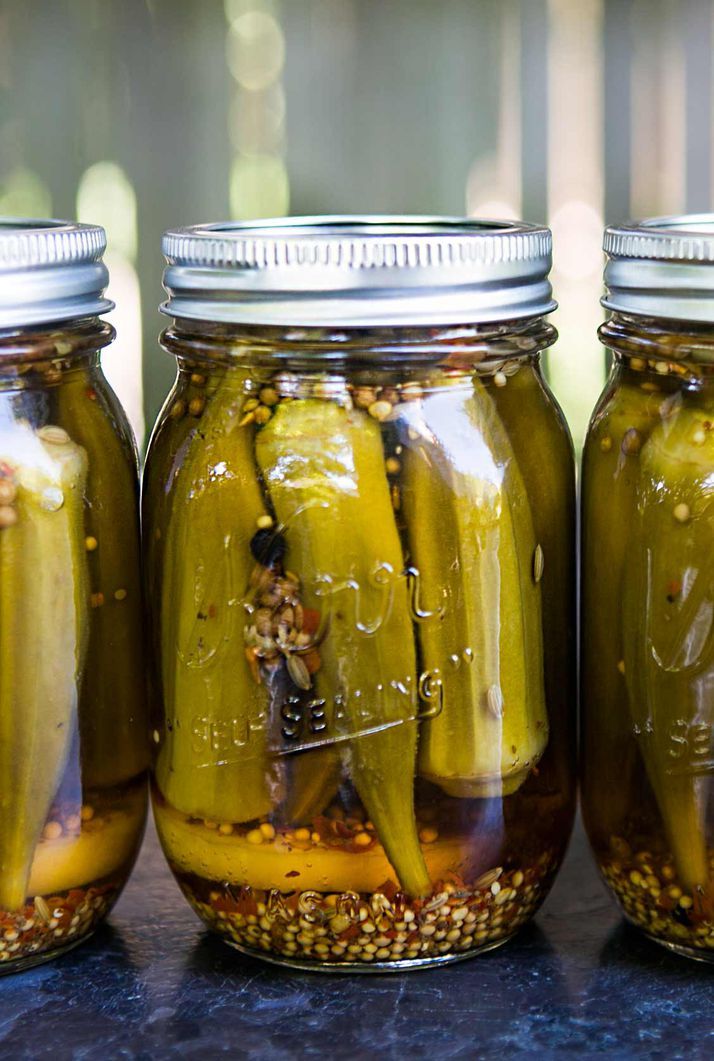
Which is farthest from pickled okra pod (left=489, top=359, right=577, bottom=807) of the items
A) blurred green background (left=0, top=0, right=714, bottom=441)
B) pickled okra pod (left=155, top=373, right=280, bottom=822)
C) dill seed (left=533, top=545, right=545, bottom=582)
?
blurred green background (left=0, top=0, right=714, bottom=441)

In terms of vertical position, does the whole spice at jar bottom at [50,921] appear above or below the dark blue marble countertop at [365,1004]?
above

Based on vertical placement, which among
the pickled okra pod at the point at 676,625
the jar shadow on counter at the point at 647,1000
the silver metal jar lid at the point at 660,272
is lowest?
the jar shadow on counter at the point at 647,1000

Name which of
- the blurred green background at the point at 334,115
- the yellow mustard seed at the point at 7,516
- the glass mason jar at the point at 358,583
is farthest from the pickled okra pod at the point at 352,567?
the blurred green background at the point at 334,115

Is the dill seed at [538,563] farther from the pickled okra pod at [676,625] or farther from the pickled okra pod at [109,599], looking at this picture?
the pickled okra pod at [109,599]

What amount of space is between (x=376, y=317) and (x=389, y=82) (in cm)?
73

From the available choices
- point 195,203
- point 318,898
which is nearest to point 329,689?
point 318,898

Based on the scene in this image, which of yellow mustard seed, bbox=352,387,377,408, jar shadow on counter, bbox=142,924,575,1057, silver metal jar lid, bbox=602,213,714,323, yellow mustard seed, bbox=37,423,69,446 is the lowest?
jar shadow on counter, bbox=142,924,575,1057

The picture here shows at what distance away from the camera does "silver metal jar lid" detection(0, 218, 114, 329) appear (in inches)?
20.9

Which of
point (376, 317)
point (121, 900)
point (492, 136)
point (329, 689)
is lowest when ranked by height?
Answer: point (121, 900)

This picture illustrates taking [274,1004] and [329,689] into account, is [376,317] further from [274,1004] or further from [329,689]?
[274,1004]

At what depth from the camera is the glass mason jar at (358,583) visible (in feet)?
1.75

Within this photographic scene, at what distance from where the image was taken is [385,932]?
58 centimetres

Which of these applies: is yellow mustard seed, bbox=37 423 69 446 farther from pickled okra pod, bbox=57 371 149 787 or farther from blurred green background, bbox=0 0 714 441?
blurred green background, bbox=0 0 714 441

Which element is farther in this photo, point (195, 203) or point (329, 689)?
point (195, 203)
